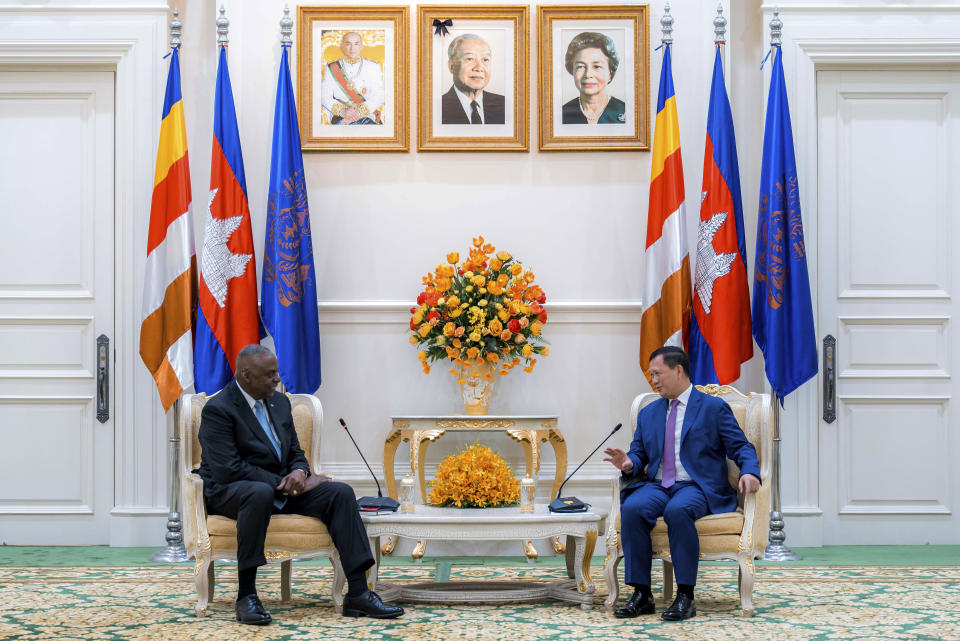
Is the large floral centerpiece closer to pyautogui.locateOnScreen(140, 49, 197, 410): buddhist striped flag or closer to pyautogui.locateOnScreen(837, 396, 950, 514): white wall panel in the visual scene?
pyautogui.locateOnScreen(140, 49, 197, 410): buddhist striped flag

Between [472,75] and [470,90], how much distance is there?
0.09 m

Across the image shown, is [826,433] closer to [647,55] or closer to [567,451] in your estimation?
[567,451]

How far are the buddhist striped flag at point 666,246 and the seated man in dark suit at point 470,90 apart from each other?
99cm

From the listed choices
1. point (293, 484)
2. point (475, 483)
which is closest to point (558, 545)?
point (475, 483)

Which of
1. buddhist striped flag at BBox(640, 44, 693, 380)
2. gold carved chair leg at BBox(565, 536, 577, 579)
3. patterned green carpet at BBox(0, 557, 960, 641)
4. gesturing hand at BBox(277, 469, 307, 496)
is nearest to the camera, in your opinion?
patterned green carpet at BBox(0, 557, 960, 641)

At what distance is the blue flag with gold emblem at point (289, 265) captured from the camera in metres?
5.74

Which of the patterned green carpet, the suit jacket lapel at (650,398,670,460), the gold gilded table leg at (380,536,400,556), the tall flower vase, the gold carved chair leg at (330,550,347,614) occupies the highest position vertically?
the tall flower vase

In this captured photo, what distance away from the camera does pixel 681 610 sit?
420 centimetres

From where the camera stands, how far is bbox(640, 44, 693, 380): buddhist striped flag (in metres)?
5.82

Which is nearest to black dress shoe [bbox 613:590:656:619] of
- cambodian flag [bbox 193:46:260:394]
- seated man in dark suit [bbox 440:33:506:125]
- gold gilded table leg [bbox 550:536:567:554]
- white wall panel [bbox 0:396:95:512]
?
gold gilded table leg [bbox 550:536:567:554]

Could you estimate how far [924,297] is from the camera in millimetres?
6168

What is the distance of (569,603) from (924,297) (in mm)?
3154

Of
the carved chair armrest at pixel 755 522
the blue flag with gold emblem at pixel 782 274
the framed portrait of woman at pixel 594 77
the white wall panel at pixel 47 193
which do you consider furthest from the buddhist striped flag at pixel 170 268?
the blue flag with gold emblem at pixel 782 274

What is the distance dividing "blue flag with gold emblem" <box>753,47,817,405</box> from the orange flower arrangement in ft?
6.47
